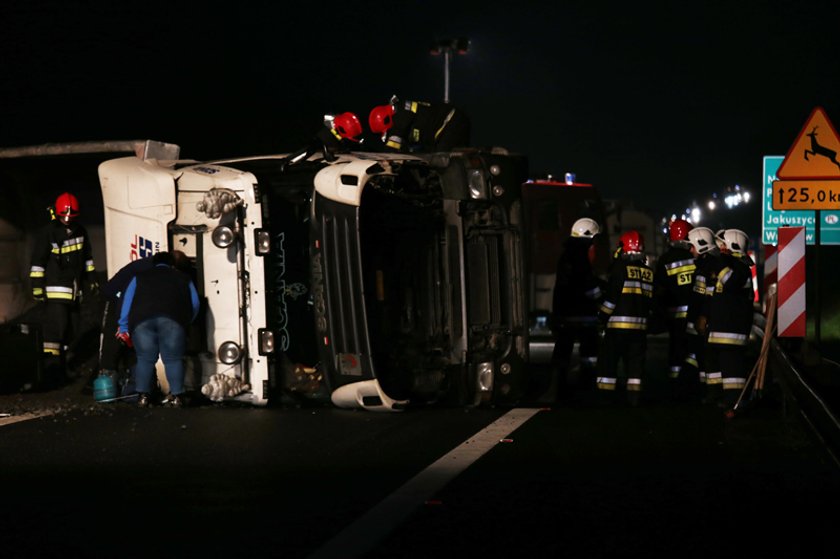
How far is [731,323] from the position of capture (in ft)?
39.7

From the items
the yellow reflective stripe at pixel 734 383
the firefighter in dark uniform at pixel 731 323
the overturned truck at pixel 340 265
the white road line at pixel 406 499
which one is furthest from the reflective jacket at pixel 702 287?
the white road line at pixel 406 499

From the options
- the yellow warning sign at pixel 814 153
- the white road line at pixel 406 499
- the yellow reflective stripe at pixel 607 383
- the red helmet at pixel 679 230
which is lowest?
the white road line at pixel 406 499

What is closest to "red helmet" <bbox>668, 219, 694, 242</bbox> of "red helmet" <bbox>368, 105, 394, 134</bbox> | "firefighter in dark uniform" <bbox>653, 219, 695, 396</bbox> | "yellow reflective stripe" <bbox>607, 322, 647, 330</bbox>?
"firefighter in dark uniform" <bbox>653, 219, 695, 396</bbox>

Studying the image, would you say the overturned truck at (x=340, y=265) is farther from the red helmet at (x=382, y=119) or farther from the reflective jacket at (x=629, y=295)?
the reflective jacket at (x=629, y=295)

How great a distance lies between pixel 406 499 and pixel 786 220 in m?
16.4

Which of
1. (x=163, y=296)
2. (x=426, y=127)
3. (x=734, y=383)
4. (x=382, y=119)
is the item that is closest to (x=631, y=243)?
(x=734, y=383)

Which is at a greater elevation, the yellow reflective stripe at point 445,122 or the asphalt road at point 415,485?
the yellow reflective stripe at point 445,122

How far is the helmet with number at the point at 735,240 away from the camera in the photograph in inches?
520

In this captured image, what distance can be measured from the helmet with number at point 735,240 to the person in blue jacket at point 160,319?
4954 millimetres

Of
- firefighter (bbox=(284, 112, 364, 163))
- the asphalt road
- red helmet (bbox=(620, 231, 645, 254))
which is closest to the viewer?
the asphalt road

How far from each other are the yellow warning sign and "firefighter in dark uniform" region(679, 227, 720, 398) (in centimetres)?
98

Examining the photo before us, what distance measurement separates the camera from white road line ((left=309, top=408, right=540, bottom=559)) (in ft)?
19.7

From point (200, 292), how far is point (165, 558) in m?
6.37

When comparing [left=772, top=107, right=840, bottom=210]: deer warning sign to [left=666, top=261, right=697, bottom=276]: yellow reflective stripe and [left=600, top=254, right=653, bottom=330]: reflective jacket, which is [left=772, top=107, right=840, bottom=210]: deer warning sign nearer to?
[left=666, top=261, right=697, bottom=276]: yellow reflective stripe
